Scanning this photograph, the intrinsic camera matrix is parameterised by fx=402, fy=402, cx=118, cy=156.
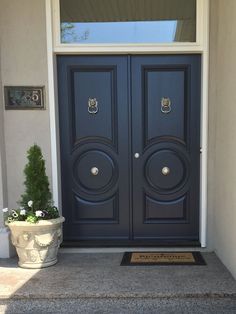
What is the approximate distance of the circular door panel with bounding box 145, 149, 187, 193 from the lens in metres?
4.02

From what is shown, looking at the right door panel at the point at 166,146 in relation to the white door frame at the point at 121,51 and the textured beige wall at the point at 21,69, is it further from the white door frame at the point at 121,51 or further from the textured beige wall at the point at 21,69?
the textured beige wall at the point at 21,69

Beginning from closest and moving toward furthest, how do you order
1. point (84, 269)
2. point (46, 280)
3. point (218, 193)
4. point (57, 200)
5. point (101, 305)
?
point (101, 305), point (46, 280), point (84, 269), point (218, 193), point (57, 200)

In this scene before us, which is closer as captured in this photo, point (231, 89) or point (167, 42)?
point (231, 89)

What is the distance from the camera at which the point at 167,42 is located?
387 cm

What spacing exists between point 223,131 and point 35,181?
5.60ft

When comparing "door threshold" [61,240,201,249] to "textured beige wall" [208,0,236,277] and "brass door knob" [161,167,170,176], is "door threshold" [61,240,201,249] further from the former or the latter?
"brass door knob" [161,167,170,176]

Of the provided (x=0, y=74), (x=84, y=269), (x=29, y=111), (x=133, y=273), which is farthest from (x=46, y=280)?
(x=0, y=74)

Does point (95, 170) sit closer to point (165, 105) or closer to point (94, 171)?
point (94, 171)

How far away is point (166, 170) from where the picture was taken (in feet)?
13.2

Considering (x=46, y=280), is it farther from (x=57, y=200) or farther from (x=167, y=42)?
(x=167, y=42)

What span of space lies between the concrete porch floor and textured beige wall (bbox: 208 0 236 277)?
337 mm

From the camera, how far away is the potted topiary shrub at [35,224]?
3.45 m

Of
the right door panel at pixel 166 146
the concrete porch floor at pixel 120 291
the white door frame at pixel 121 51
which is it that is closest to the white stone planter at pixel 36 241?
the concrete porch floor at pixel 120 291

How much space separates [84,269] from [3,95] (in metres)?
1.81
